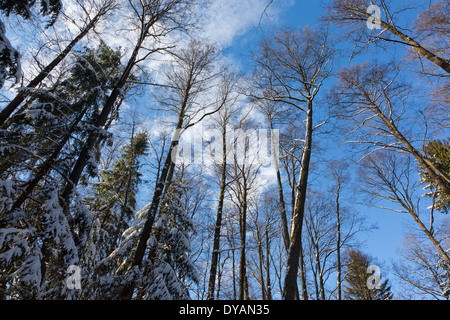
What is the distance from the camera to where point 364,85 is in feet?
34.2

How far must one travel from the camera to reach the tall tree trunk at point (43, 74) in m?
6.11

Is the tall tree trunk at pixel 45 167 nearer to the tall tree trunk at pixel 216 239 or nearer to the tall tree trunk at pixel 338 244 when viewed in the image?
the tall tree trunk at pixel 216 239

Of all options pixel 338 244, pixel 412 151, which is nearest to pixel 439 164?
pixel 412 151

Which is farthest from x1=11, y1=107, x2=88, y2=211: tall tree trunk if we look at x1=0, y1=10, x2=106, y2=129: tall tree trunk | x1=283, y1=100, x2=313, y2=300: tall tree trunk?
x1=283, y1=100, x2=313, y2=300: tall tree trunk

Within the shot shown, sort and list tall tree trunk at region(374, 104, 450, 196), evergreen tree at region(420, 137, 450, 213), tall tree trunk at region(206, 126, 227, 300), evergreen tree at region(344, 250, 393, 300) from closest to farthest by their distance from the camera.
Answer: tall tree trunk at region(206, 126, 227, 300), tall tree trunk at region(374, 104, 450, 196), evergreen tree at region(420, 137, 450, 213), evergreen tree at region(344, 250, 393, 300)

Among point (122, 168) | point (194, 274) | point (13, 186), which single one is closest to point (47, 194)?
point (13, 186)

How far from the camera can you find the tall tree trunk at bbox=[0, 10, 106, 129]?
6108 mm

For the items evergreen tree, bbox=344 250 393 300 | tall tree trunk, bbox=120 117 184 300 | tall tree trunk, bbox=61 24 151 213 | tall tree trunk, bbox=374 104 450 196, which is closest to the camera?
tall tree trunk, bbox=61 24 151 213

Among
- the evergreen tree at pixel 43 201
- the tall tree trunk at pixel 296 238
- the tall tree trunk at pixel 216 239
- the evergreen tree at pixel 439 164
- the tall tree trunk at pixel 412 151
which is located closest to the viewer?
the evergreen tree at pixel 43 201

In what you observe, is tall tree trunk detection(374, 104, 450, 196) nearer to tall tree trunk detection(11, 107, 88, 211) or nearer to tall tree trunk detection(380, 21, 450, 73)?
tall tree trunk detection(380, 21, 450, 73)

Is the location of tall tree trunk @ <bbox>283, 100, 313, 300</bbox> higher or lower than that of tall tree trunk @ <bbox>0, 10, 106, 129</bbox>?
lower

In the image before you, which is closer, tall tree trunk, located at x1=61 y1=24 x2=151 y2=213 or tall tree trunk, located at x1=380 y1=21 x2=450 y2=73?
tall tree trunk, located at x1=61 y1=24 x2=151 y2=213

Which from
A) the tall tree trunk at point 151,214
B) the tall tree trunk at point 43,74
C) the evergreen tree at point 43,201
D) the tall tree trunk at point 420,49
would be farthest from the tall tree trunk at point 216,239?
the tall tree trunk at point 420,49

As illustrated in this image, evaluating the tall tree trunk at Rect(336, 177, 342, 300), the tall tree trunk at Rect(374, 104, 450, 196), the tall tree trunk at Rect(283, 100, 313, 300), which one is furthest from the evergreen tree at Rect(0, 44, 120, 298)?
the tall tree trunk at Rect(336, 177, 342, 300)
